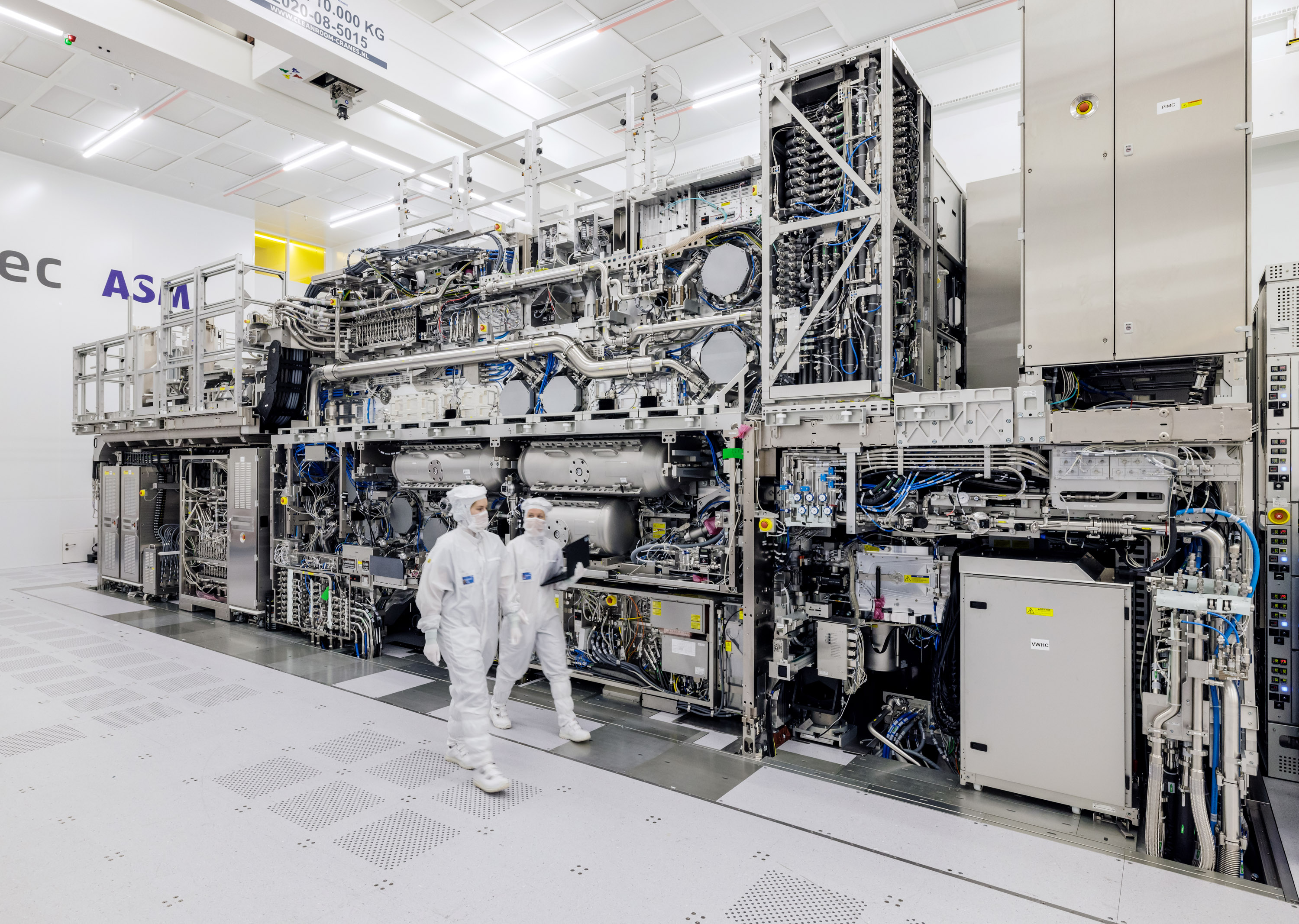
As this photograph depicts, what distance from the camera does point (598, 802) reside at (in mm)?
3945

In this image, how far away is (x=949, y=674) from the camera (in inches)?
185

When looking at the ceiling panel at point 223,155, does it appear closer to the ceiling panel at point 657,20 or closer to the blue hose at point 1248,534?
the ceiling panel at point 657,20

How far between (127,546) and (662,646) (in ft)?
28.6

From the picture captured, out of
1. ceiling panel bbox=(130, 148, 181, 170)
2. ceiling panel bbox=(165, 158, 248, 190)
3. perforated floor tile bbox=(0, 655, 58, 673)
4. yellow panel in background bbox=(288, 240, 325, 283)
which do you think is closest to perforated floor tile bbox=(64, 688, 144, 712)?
perforated floor tile bbox=(0, 655, 58, 673)

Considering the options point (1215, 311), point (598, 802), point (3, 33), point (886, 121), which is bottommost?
point (598, 802)

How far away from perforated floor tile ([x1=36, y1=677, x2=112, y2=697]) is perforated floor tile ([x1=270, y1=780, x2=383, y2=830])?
3145 millimetres

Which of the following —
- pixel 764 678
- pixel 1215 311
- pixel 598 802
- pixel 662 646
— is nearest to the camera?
pixel 1215 311

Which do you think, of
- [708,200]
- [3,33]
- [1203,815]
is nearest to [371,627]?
[708,200]

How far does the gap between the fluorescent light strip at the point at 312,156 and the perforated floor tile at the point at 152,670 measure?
7.47m

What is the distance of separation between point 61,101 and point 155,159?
181 centimetres

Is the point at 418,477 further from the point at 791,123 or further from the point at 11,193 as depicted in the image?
the point at 11,193

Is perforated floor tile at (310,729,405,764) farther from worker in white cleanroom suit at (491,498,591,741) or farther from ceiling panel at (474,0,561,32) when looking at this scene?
ceiling panel at (474,0,561,32)

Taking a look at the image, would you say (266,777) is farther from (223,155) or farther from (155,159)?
(155,159)

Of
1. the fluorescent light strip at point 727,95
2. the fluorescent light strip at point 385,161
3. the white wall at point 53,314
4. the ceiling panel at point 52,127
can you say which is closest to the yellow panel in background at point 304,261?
the white wall at point 53,314
